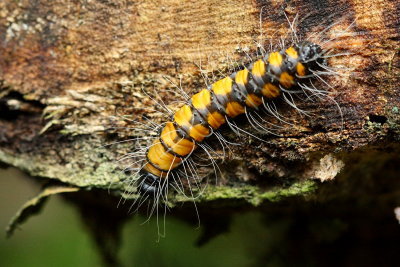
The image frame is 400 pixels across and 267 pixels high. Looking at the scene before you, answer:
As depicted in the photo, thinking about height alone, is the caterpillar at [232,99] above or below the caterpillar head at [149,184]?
above

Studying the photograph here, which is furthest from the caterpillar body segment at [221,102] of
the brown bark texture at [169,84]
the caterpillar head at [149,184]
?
the brown bark texture at [169,84]

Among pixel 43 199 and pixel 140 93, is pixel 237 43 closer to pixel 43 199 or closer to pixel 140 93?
pixel 140 93

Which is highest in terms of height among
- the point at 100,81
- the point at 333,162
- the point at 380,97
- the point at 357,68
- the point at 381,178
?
the point at 100,81

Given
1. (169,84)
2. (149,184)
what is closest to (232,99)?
(169,84)

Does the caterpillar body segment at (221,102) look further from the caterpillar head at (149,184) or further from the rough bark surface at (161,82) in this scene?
the rough bark surface at (161,82)

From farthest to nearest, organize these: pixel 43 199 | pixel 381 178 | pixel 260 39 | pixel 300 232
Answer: pixel 300 232, pixel 381 178, pixel 43 199, pixel 260 39

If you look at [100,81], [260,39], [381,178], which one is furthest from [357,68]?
[100,81]

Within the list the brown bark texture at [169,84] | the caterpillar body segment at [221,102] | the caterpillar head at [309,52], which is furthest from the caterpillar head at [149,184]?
the caterpillar head at [309,52]

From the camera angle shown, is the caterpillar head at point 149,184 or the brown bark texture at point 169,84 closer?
the brown bark texture at point 169,84

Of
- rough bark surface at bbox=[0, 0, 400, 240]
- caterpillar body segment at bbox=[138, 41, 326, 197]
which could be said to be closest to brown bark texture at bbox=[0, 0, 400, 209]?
rough bark surface at bbox=[0, 0, 400, 240]
